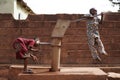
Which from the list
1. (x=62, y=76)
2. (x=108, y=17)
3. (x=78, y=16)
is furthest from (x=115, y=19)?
(x=62, y=76)

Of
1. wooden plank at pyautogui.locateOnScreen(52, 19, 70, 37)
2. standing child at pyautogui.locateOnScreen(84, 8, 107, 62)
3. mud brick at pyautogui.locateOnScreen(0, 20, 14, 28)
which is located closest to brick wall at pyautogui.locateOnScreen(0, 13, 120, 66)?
mud brick at pyautogui.locateOnScreen(0, 20, 14, 28)

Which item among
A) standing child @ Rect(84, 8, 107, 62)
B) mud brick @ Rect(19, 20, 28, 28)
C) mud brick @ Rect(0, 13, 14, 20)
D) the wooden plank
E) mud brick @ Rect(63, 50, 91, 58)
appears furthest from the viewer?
mud brick @ Rect(0, 13, 14, 20)

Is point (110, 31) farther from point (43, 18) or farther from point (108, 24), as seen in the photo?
point (43, 18)

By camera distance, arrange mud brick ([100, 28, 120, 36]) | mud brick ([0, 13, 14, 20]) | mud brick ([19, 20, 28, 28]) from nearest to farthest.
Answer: mud brick ([100, 28, 120, 36]) < mud brick ([19, 20, 28, 28]) < mud brick ([0, 13, 14, 20])

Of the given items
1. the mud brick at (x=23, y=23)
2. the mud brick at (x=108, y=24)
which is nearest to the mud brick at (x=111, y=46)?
the mud brick at (x=108, y=24)

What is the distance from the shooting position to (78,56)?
1102 cm

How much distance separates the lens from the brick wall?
11.0 meters

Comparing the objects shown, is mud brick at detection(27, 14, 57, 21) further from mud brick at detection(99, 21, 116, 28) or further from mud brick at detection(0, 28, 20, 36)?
mud brick at detection(99, 21, 116, 28)

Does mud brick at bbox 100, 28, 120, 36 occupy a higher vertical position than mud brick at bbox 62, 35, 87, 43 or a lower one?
higher

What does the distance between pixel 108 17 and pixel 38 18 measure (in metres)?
2.26

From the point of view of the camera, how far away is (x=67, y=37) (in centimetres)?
1115

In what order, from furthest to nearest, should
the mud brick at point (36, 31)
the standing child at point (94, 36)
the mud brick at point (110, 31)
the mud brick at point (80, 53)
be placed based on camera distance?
the mud brick at point (36, 31)
the mud brick at point (110, 31)
the mud brick at point (80, 53)
the standing child at point (94, 36)

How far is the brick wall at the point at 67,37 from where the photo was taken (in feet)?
36.2

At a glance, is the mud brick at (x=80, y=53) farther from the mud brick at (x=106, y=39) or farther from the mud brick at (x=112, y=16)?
→ the mud brick at (x=112, y=16)
